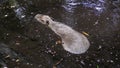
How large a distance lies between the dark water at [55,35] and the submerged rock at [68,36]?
3.5 inches

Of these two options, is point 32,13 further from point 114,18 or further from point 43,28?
point 114,18

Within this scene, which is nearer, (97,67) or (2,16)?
(97,67)

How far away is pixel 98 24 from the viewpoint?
448 centimetres

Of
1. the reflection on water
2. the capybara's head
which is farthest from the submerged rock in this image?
the reflection on water

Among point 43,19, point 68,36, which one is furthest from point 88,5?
point 68,36

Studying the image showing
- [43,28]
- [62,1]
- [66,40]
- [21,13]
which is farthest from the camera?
[62,1]

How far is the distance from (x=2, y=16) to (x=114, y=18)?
6.84 feet

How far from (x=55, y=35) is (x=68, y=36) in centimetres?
23

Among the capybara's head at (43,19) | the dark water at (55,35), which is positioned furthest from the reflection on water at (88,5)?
the capybara's head at (43,19)

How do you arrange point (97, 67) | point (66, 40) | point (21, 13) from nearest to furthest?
1. point (97, 67)
2. point (66, 40)
3. point (21, 13)

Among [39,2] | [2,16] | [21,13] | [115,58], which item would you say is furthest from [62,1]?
[115,58]

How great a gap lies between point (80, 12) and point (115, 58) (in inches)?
53.4

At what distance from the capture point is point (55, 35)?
422 centimetres

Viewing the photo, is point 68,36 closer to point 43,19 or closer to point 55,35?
point 55,35
